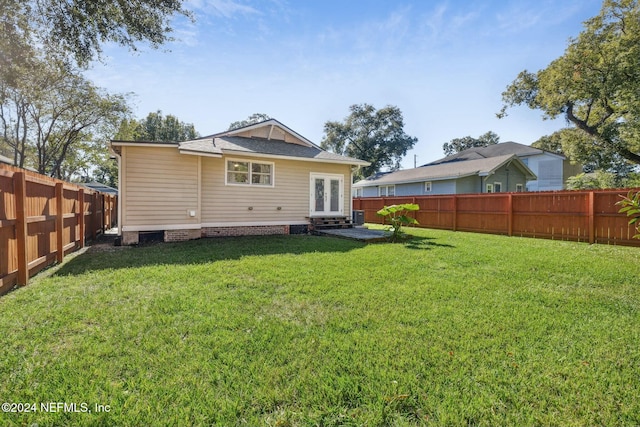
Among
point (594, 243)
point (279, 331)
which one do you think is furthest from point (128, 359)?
point (594, 243)

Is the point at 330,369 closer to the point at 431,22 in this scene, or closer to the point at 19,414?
the point at 19,414

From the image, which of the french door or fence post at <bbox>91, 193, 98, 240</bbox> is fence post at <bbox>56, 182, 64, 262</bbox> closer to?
fence post at <bbox>91, 193, 98, 240</bbox>

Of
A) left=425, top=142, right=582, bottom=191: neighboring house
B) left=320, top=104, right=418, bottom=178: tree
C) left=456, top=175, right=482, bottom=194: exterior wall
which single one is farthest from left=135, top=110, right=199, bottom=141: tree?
left=425, top=142, right=582, bottom=191: neighboring house

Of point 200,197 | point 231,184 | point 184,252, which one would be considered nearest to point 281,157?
point 231,184

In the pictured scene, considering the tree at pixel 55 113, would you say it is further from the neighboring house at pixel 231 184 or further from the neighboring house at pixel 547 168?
the neighboring house at pixel 547 168

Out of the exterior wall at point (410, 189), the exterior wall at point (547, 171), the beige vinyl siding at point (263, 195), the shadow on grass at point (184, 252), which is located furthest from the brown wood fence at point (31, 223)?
the exterior wall at point (547, 171)

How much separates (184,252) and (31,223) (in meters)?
3.08

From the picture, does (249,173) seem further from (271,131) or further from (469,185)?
(469,185)

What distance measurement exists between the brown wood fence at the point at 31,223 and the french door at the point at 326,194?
779 cm

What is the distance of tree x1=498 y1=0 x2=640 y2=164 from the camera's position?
13766mm

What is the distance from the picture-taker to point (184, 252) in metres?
7.48

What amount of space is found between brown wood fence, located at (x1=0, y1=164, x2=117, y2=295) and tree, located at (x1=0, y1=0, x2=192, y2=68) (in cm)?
392

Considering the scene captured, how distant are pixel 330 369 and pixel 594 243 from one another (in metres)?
10.8

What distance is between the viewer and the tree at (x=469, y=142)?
51.2m
